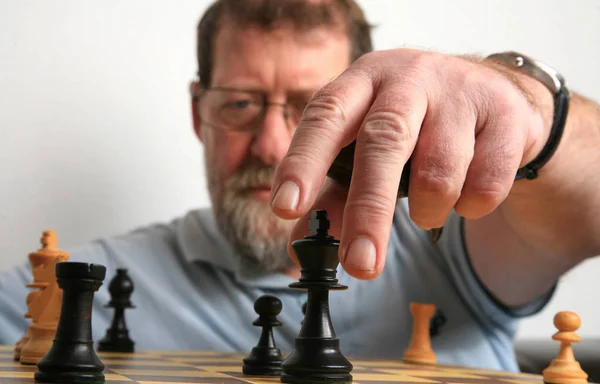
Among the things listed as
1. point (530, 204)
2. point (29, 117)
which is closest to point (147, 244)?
point (29, 117)

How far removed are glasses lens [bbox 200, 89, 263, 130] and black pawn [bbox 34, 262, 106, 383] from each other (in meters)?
1.30

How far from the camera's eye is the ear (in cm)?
233

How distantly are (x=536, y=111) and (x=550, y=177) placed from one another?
386 millimetres

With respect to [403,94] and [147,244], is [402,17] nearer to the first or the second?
[147,244]

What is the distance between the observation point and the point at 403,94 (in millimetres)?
896

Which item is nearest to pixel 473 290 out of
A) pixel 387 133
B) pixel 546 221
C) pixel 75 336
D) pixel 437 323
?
pixel 437 323

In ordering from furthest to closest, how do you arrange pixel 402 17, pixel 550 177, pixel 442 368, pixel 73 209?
1. pixel 402 17
2. pixel 73 209
3. pixel 550 177
4. pixel 442 368

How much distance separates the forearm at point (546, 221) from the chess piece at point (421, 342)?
0.31 m

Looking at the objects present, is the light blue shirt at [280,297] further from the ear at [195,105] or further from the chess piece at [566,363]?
the chess piece at [566,363]

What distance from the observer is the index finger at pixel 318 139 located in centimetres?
78

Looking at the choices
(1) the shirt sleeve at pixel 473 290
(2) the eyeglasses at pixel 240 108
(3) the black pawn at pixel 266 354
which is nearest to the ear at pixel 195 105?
(2) the eyeglasses at pixel 240 108

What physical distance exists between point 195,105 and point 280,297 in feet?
2.37

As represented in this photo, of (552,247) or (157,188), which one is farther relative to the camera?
(157,188)

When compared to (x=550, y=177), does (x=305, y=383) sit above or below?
below
